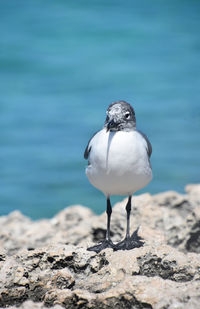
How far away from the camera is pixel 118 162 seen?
471 cm

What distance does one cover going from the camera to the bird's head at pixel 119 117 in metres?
4.83

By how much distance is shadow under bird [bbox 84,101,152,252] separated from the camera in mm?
4734

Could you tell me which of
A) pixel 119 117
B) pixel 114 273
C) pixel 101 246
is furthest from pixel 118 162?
pixel 114 273

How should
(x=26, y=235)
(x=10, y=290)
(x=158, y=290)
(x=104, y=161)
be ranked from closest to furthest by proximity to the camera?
(x=158, y=290), (x=10, y=290), (x=104, y=161), (x=26, y=235)

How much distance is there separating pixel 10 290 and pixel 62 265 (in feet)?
1.77

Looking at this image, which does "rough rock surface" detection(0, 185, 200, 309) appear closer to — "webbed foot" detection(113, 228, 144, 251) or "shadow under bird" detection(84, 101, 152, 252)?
"webbed foot" detection(113, 228, 144, 251)

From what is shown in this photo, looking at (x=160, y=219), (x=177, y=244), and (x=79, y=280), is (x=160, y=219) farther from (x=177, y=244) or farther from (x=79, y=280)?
(x=79, y=280)

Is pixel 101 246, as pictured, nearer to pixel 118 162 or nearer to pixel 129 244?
pixel 129 244

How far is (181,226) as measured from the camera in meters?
6.42

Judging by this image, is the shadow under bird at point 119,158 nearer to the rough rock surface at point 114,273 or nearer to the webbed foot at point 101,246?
the webbed foot at point 101,246

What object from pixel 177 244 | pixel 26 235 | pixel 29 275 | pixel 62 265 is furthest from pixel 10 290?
pixel 26 235

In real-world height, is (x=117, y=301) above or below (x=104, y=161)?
below

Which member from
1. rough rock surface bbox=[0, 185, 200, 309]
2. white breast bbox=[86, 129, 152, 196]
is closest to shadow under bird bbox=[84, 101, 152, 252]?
white breast bbox=[86, 129, 152, 196]

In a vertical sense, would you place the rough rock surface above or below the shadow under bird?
below
